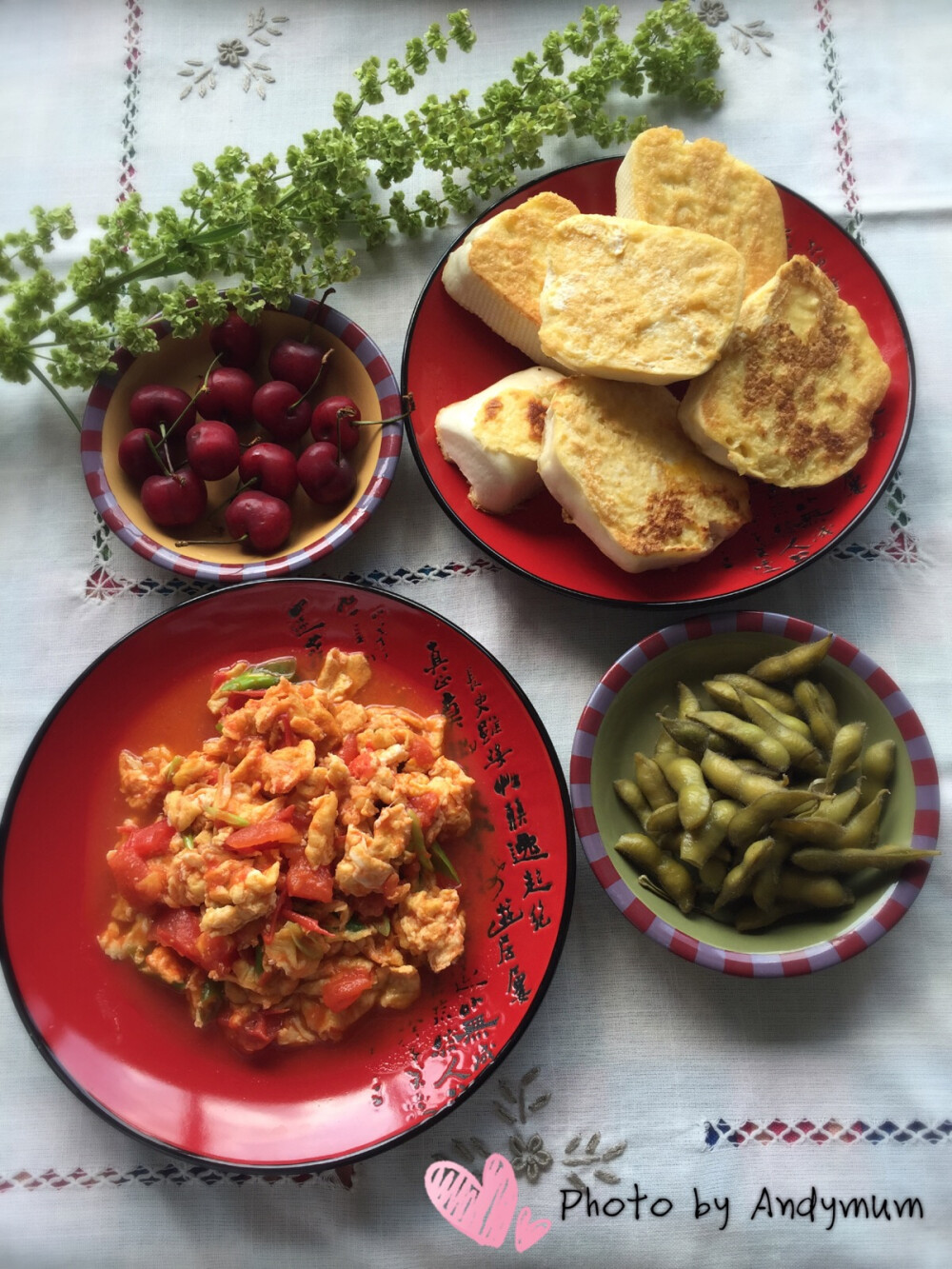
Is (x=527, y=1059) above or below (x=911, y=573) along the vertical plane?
below

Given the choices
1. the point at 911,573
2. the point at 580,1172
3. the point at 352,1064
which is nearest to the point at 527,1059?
the point at 580,1172

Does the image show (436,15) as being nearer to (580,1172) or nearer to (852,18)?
(852,18)

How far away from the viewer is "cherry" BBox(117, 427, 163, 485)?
2.43m

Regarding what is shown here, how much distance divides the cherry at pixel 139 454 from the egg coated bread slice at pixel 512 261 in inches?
36.0

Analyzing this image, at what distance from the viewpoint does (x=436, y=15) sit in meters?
2.97

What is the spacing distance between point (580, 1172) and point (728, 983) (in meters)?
0.58

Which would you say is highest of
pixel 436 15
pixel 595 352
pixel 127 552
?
pixel 436 15

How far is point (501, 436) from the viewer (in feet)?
7.79

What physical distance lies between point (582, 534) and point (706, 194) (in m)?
0.96

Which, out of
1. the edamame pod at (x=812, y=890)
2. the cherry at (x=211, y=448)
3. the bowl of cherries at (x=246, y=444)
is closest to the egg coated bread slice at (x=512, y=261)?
the bowl of cherries at (x=246, y=444)

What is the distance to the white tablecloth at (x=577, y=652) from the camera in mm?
2240

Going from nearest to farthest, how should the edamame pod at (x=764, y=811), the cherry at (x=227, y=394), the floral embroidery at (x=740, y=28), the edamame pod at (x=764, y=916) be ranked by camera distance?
the edamame pod at (x=764, y=811) → the edamame pod at (x=764, y=916) → the cherry at (x=227, y=394) → the floral embroidery at (x=740, y=28)

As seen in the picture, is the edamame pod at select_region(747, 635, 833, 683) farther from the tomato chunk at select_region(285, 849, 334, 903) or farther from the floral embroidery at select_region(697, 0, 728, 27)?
the floral embroidery at select_region(697, 0, 728, 27)

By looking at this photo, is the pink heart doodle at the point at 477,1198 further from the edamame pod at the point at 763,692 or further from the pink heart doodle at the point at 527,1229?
the edamame pod at the point at 763,692
